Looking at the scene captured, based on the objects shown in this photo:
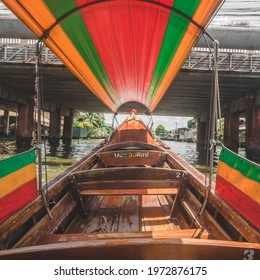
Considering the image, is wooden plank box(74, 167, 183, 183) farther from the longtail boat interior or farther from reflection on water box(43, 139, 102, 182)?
reflection on water box(43, 139, 102, 182)

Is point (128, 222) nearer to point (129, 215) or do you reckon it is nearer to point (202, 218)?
point (129, 215)

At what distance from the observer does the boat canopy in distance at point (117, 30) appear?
300 cm

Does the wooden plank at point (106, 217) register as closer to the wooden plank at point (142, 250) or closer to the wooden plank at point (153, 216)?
the wooden plank at point (153, 216)

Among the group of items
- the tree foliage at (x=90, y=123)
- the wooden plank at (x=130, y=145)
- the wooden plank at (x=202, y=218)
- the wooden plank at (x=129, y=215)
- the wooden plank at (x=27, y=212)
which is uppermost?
the tree foliage at (x=90, y=123)

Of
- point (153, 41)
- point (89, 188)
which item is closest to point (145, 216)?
point (89, 188)

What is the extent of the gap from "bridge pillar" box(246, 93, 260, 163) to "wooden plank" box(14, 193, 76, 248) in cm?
1731

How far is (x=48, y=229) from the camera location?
3.09 metres

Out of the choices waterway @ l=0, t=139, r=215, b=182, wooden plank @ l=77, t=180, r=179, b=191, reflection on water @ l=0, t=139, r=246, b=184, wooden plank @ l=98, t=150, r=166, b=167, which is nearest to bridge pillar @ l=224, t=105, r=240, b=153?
reflection on water @ l=0, t=139, r=246, b=184

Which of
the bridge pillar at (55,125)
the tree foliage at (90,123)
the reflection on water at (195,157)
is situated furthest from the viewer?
the tree foliage at (90,123)

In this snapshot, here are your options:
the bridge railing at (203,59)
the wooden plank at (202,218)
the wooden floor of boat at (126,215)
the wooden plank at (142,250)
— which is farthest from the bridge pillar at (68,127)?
the wooden plank at (142,250)

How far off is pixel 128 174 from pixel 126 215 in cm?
75

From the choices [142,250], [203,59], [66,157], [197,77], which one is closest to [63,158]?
[66,157]

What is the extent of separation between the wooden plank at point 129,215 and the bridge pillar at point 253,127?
1574cm
